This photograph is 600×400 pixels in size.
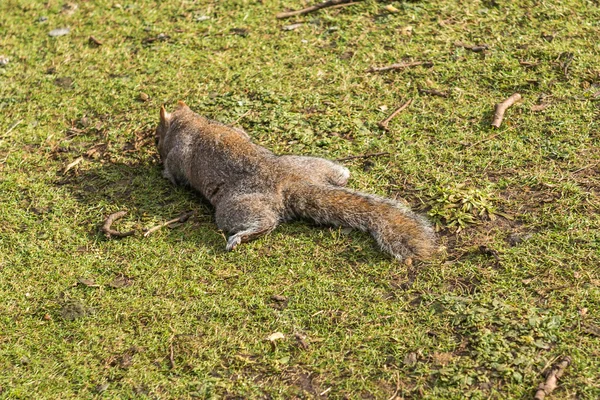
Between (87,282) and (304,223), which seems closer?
(87,282)

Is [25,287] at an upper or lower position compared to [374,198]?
lower

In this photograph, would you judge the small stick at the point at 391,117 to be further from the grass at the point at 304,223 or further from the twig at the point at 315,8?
the twig at the point at 315,8


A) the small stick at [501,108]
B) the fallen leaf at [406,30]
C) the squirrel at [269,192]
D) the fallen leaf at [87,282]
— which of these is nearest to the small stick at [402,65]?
the fallen leaf at [406,30]

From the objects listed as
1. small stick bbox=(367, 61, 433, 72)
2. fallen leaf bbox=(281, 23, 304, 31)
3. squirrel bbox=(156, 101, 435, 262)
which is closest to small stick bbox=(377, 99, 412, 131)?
small stick bbox=(367, 61, 433, 72)

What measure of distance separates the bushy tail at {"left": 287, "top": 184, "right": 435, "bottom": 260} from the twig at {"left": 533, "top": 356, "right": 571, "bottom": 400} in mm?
1058

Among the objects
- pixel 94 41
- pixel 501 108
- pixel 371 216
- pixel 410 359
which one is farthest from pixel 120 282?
pixel 94 41

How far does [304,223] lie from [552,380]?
1940 mm

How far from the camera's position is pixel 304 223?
5094mm

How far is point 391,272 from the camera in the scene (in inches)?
181

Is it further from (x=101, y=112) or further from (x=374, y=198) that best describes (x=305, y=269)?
(x=101, y=112)

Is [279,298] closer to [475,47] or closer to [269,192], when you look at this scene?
[269,192]

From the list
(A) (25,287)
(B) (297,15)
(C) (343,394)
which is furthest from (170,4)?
(C) (343,394)

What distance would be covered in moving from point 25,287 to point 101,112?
228 cm

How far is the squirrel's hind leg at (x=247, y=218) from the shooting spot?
4984mm
